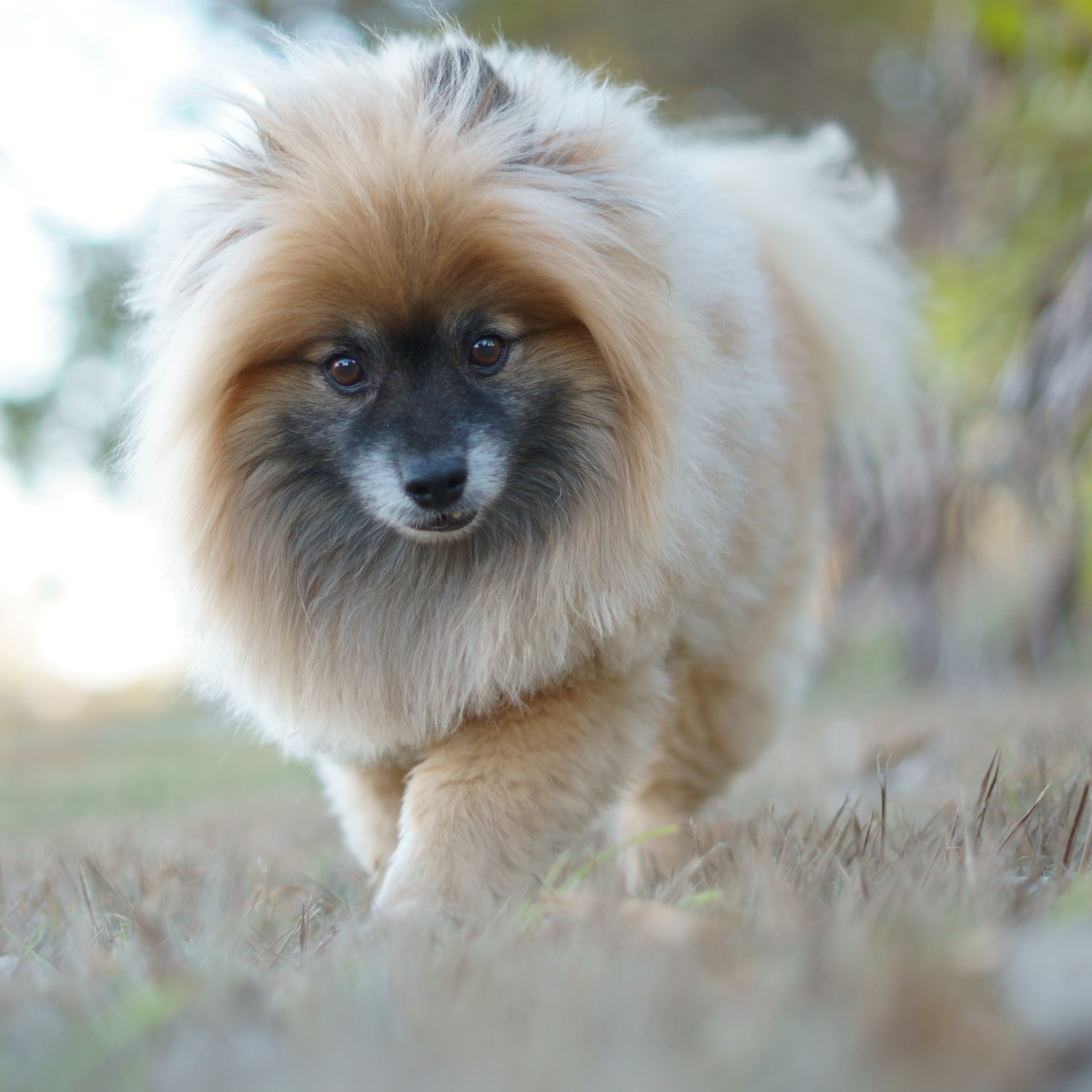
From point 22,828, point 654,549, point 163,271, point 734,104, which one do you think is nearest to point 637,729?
point 654,549

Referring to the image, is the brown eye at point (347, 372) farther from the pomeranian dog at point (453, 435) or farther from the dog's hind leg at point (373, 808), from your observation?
the dog's hind leg at point (373, 808)

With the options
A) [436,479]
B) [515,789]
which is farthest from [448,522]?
[515,789]

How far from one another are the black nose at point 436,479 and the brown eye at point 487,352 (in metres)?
0.28

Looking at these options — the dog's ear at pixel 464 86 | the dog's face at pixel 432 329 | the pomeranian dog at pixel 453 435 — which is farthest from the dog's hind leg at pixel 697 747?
the dog's ear at pixel 464 86

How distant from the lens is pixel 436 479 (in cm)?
241

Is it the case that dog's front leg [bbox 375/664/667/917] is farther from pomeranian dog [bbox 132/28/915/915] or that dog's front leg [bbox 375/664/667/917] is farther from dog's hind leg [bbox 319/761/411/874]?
dog's hind leg [bbox 319/761/411/874]

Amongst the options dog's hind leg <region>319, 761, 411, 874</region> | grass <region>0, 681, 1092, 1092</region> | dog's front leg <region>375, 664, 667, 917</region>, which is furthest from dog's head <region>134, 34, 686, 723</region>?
grass <region>0, 681, 1092, 1092</region>

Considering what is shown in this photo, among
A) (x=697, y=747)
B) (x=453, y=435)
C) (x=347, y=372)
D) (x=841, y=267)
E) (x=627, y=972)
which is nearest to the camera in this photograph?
(x=627, y=972)

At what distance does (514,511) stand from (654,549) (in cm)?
39

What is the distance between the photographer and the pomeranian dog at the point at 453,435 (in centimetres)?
249

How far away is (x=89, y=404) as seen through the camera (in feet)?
30.3

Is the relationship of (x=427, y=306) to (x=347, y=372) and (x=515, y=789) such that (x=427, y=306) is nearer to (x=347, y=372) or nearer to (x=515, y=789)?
(x=347, y=372)

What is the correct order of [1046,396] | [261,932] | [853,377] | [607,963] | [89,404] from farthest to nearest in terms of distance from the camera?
[89,404] → [1046,396] → [853,377] → [261,932] → [607,963]

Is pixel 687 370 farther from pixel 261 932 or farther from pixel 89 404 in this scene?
pixel 89 404
